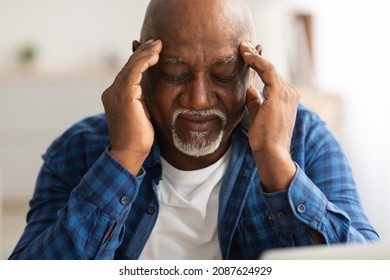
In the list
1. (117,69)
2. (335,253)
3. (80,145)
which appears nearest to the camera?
(335,253)

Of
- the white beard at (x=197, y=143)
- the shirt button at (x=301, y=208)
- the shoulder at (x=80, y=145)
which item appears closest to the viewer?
the shirt button at (x=301, y=208)

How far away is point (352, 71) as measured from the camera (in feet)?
13.0

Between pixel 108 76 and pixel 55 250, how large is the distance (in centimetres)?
357

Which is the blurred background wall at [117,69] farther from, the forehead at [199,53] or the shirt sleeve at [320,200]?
the forehead at [199,53]

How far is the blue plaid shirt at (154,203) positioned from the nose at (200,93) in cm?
18

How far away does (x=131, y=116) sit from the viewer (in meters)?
1.34

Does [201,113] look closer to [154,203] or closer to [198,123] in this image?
[198,123]

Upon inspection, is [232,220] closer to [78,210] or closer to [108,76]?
[78,210]

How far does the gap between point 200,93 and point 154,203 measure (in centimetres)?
30

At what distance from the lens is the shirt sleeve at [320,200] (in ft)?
4.24

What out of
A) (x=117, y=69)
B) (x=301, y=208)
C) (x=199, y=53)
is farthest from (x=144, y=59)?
(x=117, y=69)

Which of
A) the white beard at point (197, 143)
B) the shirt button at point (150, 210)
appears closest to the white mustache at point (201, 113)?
the white beard at point (197, 143)

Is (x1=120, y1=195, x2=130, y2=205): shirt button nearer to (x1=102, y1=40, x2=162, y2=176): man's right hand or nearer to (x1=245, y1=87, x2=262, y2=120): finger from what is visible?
(x1=102, y1=40, x2=162, y2=176): man's right hand
